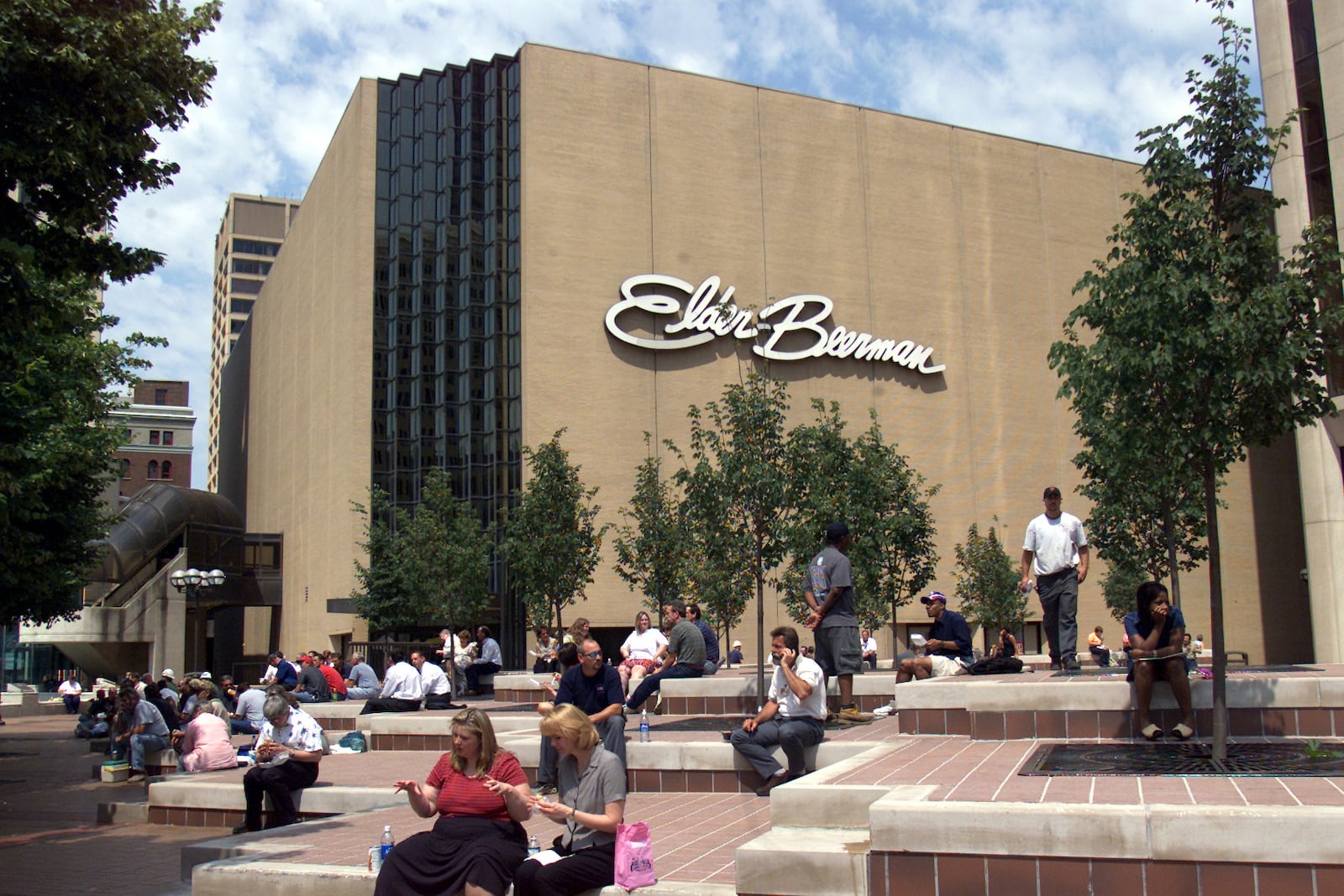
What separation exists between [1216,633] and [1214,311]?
218 centimetres

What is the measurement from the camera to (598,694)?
9.96m

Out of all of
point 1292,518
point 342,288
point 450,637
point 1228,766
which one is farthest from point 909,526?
point 1292,518

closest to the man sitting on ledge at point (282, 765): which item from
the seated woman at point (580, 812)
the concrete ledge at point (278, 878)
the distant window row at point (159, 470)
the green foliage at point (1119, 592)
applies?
the concrete ledge at point (278, 878)

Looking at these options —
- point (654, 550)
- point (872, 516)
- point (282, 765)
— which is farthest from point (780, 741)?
point (654, 550)

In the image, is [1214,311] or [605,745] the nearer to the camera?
[1214,311]

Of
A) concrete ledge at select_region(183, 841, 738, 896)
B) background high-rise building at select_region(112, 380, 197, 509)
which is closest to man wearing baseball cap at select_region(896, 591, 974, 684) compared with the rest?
concrete ledge at select_region(183, 841, 738, 896)

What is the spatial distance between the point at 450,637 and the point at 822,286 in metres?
24.9

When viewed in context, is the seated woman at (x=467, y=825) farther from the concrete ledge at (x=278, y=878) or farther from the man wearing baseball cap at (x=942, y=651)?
the man wearing baseball cap at (x=942, y=651)

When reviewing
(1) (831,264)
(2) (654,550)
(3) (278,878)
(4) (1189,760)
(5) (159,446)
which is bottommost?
(3) (278,878)

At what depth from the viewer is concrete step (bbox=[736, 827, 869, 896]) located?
5.95 metres

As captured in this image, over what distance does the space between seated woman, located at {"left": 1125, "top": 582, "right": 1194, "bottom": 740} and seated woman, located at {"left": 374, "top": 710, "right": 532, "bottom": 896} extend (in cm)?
462

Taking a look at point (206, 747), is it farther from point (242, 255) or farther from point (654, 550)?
point (242, 255)

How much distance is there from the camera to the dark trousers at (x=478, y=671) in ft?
77.3

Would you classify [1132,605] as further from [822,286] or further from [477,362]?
[477,362]
